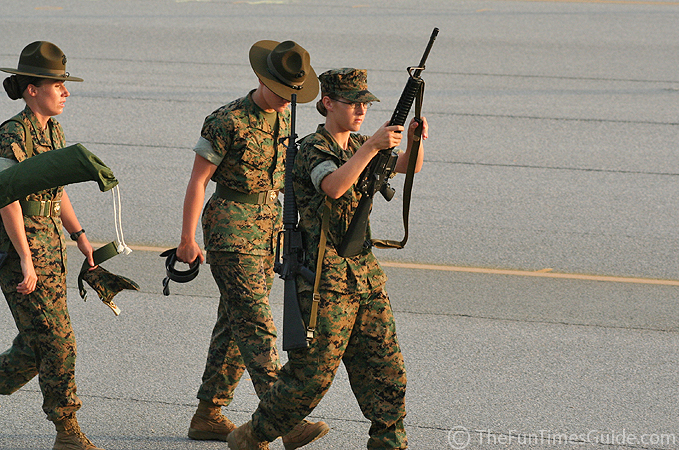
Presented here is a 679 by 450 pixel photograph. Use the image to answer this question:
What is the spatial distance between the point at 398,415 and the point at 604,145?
6870mm

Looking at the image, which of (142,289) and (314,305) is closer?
(314,305)

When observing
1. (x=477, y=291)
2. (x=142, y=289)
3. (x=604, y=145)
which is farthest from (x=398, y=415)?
(x=604, y=145)

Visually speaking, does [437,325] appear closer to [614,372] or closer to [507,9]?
[614,372]

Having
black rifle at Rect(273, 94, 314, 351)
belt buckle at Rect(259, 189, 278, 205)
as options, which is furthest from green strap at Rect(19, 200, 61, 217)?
black rifle at Rect(273, 94, 314, 351)

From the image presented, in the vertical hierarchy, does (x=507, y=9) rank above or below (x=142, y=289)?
above

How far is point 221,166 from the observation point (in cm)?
464

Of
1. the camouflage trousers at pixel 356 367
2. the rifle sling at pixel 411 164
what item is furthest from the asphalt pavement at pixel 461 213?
the rifle sling at pixel 411 164

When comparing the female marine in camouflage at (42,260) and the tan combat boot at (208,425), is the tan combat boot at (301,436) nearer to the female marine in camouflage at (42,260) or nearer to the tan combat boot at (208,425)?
the tan combat boot at (208,425)

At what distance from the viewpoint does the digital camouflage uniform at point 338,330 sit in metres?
4.06

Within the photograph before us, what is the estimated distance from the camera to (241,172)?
182 inches

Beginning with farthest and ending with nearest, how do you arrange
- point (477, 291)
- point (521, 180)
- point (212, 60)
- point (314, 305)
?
1. point (212, 60)
2. point (521, 180)
3. point (477, 291)
4. point (314, 305)

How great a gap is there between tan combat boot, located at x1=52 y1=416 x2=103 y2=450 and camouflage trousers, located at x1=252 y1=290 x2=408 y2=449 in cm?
100

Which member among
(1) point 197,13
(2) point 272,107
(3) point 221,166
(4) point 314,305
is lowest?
(4) point 314,305

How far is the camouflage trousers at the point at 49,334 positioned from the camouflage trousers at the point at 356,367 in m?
1.03
